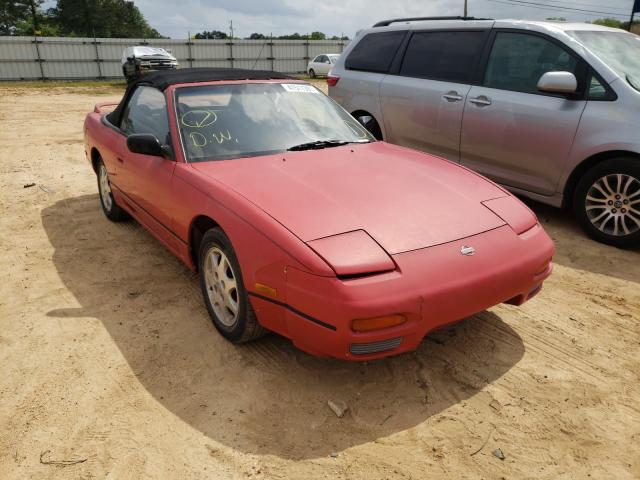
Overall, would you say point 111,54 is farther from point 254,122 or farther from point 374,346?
point 374,346

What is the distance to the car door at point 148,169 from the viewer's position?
3.42 metres

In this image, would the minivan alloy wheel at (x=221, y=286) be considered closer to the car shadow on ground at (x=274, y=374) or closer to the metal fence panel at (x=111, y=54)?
the car shadow on ground at (x=274, y=374)

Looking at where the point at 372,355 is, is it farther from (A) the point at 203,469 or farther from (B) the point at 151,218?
(B) the point at 151,218

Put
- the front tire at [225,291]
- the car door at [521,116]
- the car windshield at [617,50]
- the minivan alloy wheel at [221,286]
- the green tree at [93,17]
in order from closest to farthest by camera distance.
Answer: the front tire at [225,291] → the minivan alloy wheel at [221,286] → the car windshield at [617,50] → the car door at [521,116] → the green tree at [93,17]

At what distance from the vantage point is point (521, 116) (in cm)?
472

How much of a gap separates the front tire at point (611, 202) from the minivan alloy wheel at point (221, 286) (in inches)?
131

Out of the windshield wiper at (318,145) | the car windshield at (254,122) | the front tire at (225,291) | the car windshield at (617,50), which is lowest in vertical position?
the front tire at (225,291)

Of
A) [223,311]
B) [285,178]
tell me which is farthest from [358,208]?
[223,311]

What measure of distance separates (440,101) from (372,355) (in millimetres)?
3815

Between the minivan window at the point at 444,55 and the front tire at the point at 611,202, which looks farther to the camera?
the minivan window at the point at 444,55

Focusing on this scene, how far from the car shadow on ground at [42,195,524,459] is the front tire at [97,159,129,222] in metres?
1.31

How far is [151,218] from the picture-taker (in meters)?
3.79

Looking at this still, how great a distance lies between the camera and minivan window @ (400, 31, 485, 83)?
5.25m

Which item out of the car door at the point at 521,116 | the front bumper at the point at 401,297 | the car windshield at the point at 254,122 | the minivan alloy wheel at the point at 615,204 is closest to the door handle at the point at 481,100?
the car door at the point at 521,116
